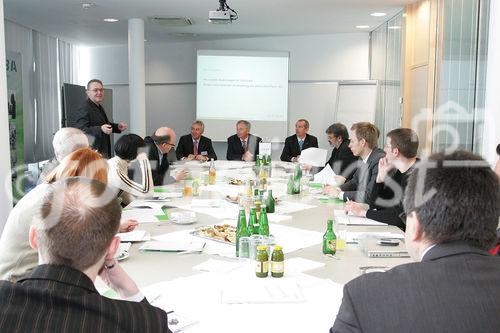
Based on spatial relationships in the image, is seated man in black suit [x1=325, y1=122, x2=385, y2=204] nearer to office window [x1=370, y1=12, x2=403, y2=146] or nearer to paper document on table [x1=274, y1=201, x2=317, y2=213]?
paper document on table [x1=274, y1=201, x2=317, y2=213]

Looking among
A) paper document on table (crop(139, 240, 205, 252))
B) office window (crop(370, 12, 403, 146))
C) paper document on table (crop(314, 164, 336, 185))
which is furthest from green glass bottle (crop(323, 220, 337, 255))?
office window (crop(370, 12, 403, 146))

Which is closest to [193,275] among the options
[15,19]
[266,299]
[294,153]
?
[266,299]

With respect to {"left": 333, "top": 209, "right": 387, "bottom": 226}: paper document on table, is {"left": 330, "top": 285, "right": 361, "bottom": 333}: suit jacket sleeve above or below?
above

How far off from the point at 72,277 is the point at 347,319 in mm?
618

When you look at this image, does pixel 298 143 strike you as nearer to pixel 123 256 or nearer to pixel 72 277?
pixel 123 256

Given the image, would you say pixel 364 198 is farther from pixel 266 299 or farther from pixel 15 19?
pixel 15 19

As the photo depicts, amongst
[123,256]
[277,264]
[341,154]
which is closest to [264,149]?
[341,154]

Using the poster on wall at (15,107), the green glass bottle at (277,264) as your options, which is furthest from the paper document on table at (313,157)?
the poster on wall at (15,107)

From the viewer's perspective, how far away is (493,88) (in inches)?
159

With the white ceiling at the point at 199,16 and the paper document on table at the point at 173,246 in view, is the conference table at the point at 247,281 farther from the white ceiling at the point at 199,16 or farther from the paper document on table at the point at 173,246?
the white ceiling at the point at 199,16

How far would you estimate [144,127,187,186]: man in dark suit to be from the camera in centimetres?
477

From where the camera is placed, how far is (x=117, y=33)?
9133 millimetres

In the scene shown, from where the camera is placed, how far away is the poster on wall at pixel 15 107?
726 cm

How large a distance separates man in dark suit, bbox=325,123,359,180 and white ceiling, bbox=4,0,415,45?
187cm
